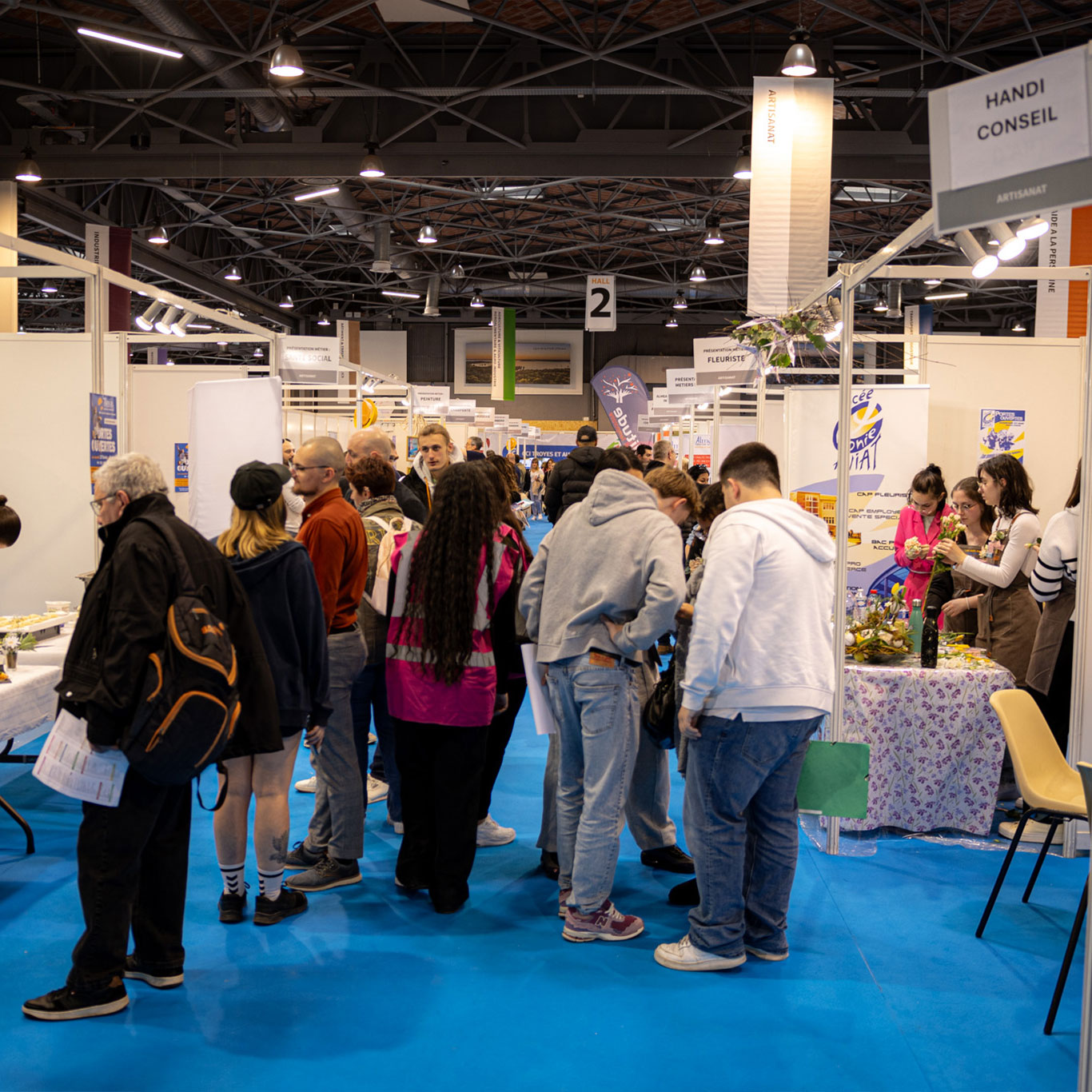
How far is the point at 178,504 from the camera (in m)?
8.25

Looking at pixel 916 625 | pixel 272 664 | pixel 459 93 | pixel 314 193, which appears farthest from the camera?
pixel 314 193

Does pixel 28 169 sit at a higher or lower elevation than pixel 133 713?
higher

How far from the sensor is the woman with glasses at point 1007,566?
15.1 ft

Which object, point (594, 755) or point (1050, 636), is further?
point (1050, 636)

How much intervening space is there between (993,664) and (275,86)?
892cm

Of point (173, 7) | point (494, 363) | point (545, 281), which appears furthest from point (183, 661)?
point (545, 281)

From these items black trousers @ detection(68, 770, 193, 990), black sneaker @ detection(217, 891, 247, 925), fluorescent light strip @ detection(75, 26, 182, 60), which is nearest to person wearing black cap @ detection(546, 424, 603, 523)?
black sneaker @ detection(217, 891, 247, 925)

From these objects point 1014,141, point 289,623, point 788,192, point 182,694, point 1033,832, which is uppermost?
point 788,192

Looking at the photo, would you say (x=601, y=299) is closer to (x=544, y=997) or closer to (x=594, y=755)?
(x=594, y=755)

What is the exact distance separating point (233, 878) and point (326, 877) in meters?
0.39

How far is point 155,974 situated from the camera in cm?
293

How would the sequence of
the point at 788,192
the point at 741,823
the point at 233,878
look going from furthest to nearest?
the point at 788,192
the point at 233,878
the point at 741,823

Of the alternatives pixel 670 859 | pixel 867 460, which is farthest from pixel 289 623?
pixel 867 460

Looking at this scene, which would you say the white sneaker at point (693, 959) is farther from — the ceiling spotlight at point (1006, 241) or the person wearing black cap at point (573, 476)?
the person wearing black cap at point (573, 476)
